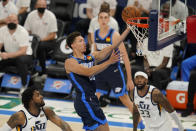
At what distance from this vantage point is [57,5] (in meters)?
11.6

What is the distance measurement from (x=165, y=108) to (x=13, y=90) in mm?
5114

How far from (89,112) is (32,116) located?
726 mm

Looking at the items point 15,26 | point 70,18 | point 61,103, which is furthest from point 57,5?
point 61,103

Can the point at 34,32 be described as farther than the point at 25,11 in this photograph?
No

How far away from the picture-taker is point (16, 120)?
5.44 metres

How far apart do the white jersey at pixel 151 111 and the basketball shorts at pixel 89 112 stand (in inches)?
27.4

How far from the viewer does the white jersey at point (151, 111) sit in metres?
6.02

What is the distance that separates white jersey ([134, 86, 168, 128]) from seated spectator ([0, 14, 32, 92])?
398 centimetres

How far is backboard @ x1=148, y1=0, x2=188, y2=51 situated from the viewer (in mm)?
5480

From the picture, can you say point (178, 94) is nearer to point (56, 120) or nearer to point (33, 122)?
point (56, 120)

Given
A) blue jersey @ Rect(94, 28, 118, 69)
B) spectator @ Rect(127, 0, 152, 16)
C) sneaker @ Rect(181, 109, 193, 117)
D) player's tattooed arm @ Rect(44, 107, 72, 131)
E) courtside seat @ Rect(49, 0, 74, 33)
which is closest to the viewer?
player's tattooed arm @ Rect(44, 107, 72, 131)

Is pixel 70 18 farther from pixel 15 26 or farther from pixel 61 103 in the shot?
pixel 61 103

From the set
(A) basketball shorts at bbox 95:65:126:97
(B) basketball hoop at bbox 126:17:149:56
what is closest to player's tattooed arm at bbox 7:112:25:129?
(B) basketball hoop at bbox 126:17:149:56

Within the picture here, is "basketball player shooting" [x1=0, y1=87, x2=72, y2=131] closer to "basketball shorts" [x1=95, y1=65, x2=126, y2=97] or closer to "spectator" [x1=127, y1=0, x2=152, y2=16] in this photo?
"basketball shorts" [x1=95, y1=65, x2=126, y2=97]
